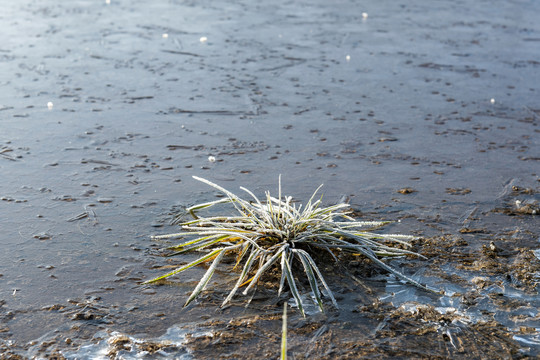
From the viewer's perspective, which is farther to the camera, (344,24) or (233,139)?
(344,24)

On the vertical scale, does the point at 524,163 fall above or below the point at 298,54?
below

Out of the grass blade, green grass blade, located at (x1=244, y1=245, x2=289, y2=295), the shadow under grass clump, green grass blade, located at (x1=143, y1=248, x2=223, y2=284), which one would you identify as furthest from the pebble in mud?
the grass blade

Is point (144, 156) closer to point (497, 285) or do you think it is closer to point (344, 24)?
point (497, 285)

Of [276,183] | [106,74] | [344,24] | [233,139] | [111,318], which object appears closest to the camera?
[111,318]

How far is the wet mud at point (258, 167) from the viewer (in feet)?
8.00

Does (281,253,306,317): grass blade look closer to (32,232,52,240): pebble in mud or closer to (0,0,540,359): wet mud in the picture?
(0,0,540,359): wet mud

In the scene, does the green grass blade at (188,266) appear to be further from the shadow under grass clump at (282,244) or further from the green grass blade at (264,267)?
the green grass blade at (264,267)

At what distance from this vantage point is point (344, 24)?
28.6 feet

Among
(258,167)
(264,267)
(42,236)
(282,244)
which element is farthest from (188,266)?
(258,167)

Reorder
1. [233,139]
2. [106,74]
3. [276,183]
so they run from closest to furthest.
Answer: [276,183]
[233,139]
[106,74]

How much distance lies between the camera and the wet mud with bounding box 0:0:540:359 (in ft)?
8.00

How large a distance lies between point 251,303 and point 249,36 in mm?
5635

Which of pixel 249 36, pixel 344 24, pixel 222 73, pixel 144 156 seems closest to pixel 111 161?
pixel 144 156

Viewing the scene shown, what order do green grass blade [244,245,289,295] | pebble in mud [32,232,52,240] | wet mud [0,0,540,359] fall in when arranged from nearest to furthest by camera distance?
wet mud [0,0,540,359] → green grass blade [244,245,289,295] → pebble in mud [32,232,52,240]
